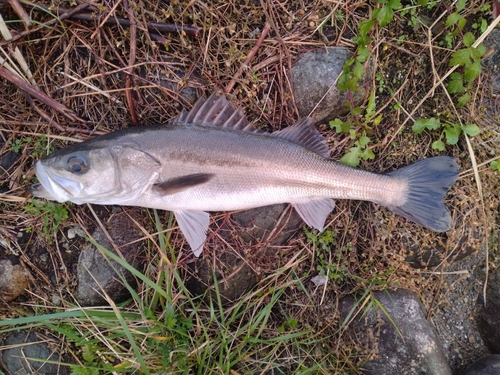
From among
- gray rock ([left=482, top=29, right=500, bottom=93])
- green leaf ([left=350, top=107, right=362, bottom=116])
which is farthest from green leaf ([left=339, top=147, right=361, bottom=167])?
gray rock ([left=482, top=29, right=500, bottom=93])

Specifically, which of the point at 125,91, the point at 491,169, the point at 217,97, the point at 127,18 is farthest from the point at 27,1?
the point at 491,169

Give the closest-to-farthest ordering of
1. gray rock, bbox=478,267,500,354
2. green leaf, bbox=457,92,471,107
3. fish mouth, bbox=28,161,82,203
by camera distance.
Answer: fish mouth, bbox=28,161,82,203
green leaf, bbox=457,92,471,107
gray rock, bbox=478,267,500,354

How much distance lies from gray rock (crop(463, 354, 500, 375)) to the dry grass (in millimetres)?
697

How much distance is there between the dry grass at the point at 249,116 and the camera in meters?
3.20

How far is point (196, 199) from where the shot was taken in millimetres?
3062

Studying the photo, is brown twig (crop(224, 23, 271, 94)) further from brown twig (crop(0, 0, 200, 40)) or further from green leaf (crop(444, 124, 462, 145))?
green leaf (crop(444, 124, 462, 145))

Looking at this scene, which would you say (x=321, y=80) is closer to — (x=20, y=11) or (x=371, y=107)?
(x=371, y=107)

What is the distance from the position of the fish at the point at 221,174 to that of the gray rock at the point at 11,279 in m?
0.86

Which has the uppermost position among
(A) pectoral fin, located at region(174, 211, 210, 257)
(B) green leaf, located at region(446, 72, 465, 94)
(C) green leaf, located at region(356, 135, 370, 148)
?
(B) green leaf, located at region(446, 72, 465, 94)

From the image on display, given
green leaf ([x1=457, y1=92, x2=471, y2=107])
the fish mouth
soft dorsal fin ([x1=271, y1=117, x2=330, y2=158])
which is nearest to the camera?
the fish mouth

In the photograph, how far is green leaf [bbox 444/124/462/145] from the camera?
3305 mm

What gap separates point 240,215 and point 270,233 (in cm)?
35

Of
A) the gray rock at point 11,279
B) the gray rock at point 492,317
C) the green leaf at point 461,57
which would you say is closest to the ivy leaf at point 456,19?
the green leaf at point 461,57

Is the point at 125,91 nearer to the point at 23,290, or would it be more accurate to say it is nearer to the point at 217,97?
the point at 217,97
